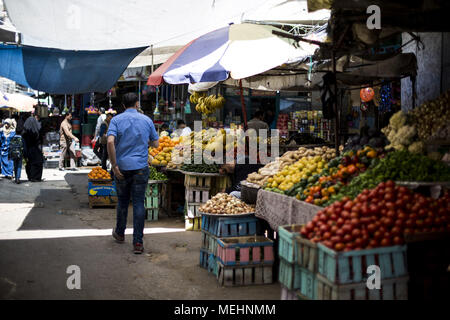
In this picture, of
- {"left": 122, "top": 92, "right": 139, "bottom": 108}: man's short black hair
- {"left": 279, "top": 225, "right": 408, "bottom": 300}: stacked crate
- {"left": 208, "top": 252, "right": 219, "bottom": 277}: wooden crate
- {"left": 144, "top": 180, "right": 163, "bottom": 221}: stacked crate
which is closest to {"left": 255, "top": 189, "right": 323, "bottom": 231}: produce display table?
{"left": 208, "top": 252, "right": 219, "bottom": 277}: wooden crate

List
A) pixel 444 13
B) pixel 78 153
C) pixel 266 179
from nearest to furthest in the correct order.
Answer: pixel 444 13
pixel 266 179
pixel 78 153

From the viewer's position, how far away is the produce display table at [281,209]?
5.17m

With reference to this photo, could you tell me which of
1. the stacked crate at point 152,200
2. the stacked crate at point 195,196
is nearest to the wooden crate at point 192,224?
the stacked crate at point 195,196

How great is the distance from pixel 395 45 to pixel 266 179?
4884 mm

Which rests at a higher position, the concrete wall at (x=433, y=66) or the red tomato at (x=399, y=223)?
the concrete wall at (x=433, y=66)

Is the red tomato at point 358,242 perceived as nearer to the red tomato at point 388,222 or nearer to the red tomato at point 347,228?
the red tomato at point 347,228

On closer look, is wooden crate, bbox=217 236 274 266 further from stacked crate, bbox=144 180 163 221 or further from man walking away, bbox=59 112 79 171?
man walking away, bbox=59 112 79 171

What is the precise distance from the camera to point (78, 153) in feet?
68.4

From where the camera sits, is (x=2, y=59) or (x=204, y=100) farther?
(x=204, y=100)

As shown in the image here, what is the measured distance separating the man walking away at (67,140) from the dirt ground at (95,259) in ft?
23.4

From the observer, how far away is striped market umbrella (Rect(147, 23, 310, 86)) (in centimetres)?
789

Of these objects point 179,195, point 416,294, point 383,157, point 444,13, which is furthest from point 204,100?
point 416,294
